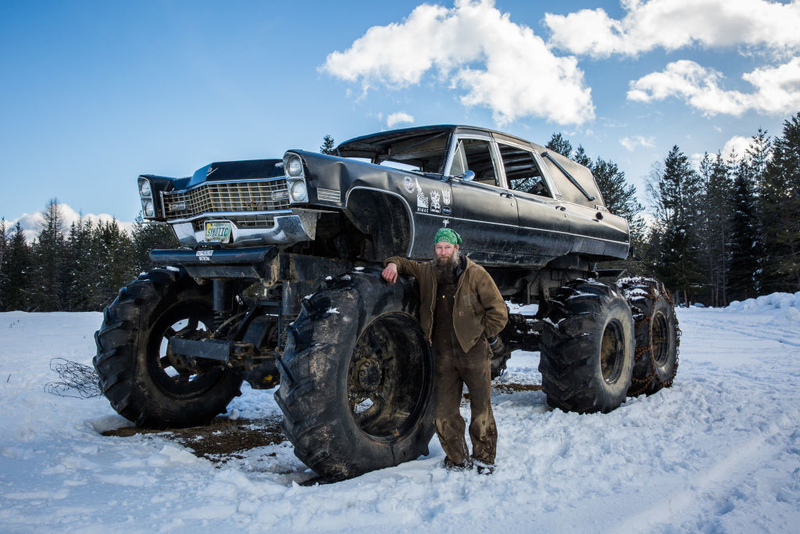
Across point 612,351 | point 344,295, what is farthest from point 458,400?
point 612,351

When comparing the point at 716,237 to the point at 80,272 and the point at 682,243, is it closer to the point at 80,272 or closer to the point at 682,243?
the point at 682,243

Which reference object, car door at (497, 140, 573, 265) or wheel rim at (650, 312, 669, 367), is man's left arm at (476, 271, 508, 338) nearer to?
car door at (497, 140, 573, 265)

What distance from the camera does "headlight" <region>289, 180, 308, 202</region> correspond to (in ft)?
11.0

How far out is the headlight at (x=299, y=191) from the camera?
3.36m

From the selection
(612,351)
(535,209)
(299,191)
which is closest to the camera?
(299,191)

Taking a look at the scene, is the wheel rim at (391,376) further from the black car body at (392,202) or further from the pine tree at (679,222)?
the pine tree at (679,222)

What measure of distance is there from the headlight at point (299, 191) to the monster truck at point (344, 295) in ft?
0.09

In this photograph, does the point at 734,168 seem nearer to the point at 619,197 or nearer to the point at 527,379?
the point at 619,197

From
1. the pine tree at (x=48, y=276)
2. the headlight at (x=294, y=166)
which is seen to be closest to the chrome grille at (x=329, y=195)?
the headlight at (x=294, y=166)

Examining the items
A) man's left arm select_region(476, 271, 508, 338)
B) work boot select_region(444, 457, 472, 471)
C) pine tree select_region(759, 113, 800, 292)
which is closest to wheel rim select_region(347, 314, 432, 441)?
work boot select_region(444, 457, 472, 471)

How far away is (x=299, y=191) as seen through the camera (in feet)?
11.1

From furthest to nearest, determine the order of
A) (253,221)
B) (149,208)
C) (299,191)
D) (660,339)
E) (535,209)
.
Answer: (660,339), (535,209), (149,208), (253,221), (299,191)

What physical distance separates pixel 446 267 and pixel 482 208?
3.75 ft

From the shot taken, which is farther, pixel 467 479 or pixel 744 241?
pixel 744 241
